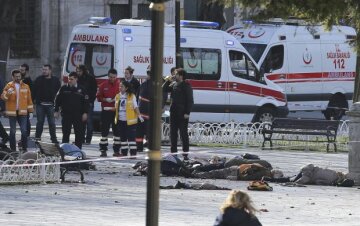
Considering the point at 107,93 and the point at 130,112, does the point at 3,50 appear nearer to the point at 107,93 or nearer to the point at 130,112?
the point at 107,93

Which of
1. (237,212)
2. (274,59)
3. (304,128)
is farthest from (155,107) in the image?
(274,59)

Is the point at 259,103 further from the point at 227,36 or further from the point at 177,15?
the point at 177,15

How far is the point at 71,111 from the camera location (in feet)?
73.8

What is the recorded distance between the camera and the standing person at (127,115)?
22328mm

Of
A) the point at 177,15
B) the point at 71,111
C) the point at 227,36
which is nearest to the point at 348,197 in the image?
the point at 71,111

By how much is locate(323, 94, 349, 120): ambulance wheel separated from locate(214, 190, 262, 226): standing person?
24.8 meters

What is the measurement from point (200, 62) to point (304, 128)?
5.28 metres

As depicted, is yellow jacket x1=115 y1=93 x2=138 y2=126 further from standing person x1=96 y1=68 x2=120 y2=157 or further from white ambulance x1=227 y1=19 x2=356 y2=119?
white ambulance x1=227 y1=19 x2=356 y2=119

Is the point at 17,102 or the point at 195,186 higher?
the point at 17,102

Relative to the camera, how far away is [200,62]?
101 ft

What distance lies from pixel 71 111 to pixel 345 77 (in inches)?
600

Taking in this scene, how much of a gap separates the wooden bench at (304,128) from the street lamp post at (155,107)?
17.3m

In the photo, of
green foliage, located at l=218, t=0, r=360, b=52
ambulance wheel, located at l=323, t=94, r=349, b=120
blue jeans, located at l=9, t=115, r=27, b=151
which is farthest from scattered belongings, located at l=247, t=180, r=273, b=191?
ambulance wheel, located at l=323, t=94, r=349, b=120

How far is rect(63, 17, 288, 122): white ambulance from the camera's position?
29406 millimetres
